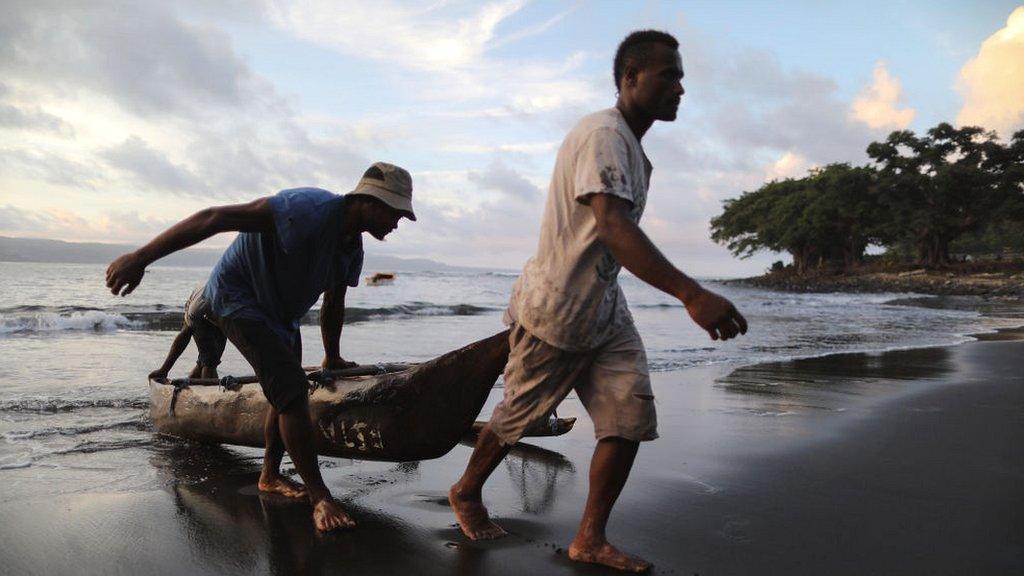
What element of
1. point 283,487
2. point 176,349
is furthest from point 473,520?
point 176,349

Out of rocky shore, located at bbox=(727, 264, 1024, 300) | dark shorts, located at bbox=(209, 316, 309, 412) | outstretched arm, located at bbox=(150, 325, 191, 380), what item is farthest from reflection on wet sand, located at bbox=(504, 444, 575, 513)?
rocky shore, located at bbox=(727, 264, 1024, 300)

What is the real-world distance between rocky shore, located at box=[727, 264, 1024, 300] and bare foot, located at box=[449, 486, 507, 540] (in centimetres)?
3275

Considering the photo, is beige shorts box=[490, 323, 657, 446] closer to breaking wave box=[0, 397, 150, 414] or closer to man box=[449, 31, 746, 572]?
man box=[449, 31, 746, 572]

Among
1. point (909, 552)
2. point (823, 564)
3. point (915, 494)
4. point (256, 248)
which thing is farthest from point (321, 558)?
point (915, 494)

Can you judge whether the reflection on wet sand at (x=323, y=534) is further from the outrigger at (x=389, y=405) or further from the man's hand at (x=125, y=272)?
the man's hand at (x=125, y=272)

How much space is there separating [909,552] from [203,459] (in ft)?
12.2

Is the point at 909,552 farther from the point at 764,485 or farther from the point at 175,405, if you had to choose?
the point at 175,405

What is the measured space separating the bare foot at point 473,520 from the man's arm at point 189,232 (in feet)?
4.54

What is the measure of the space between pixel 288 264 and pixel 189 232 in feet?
1.52

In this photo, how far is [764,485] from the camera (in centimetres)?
364

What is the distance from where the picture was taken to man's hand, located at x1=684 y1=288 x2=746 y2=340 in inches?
79.7

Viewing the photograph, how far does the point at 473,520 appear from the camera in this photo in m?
2.81

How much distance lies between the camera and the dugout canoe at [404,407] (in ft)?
10.5

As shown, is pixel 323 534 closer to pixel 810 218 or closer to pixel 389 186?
pixel 389 186
